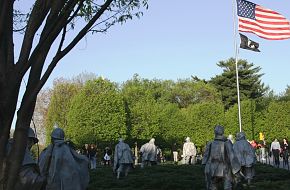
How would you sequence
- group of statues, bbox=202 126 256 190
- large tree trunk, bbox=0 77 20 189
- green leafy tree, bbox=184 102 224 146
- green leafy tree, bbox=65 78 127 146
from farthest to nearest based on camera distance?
green leafy tree, bbox=184 102 224 146, green leafy tree, bbox=65 78 127 146, group of statues, bbox=202 126 256 190, large tree trunk, bbox=0 77 20 189

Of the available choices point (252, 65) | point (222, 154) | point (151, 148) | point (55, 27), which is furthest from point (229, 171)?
point (252, 65)

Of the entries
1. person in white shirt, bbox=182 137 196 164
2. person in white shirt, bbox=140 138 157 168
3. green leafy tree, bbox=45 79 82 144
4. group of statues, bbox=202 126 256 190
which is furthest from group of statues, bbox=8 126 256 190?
green leafy tree, bbox=45 79 82 144

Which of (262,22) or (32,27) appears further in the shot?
(262,22)

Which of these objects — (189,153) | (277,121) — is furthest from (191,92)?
(189,153)

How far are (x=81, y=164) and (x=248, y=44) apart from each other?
2131 centimetres

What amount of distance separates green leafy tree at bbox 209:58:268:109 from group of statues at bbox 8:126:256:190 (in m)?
48.7

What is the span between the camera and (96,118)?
167 ft

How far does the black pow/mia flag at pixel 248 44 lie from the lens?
28.5m

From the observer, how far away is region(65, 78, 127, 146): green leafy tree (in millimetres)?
50125

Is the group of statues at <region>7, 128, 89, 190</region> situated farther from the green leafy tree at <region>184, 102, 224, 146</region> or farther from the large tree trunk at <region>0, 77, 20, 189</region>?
the green leafy tree at <region>184, 102, 224, 146</region>

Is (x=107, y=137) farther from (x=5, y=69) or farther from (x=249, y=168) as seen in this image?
(x=5, y=69)

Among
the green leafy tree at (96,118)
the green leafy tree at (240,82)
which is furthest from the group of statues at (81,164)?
the green leafy tree at (240,82)

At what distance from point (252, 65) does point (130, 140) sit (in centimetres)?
2799

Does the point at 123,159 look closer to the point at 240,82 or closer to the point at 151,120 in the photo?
the point at 151,120
